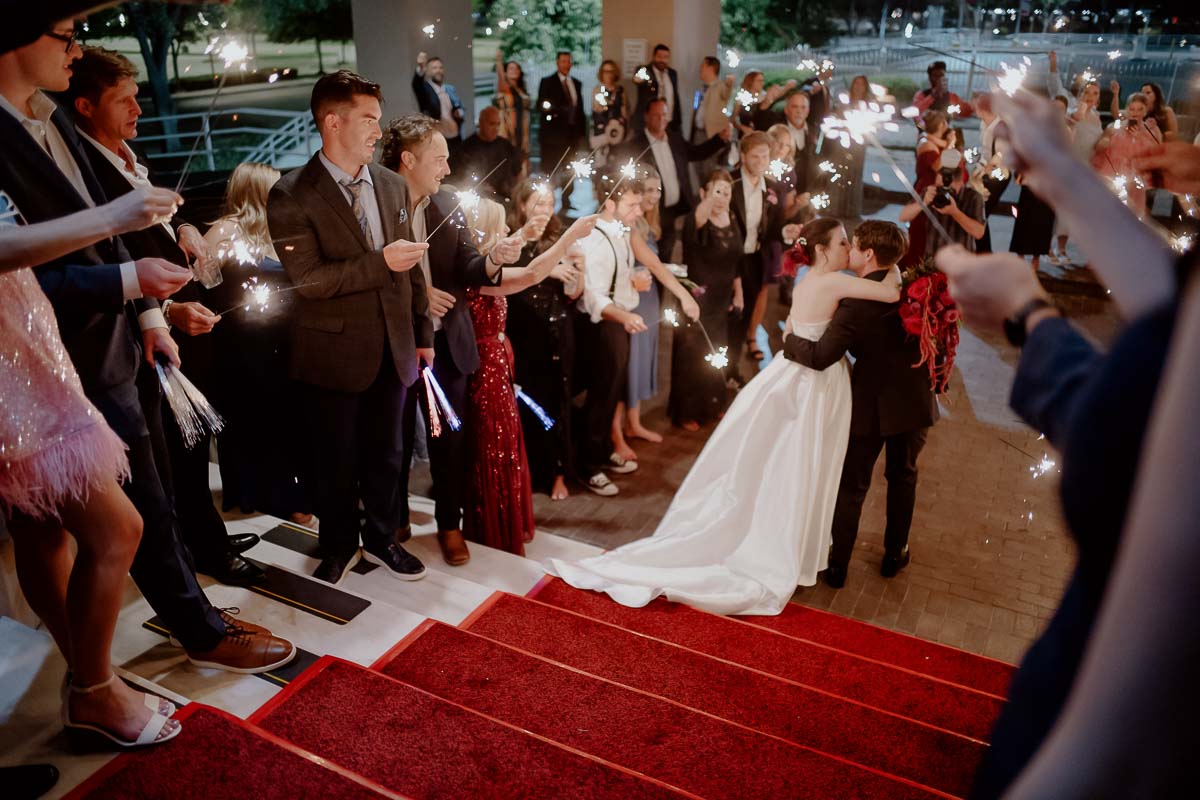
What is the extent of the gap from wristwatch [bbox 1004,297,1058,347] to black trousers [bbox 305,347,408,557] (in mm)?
2483

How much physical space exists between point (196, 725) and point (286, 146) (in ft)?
32.2

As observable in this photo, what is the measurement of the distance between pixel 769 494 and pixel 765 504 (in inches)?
1.9

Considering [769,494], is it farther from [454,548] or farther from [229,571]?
[229,571]

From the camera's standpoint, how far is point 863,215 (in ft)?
36.0

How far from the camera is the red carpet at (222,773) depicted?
1.93m

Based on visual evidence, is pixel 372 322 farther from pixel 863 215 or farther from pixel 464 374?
pixel 863 215

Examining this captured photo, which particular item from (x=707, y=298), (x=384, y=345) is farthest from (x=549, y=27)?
(x=384, y=345)

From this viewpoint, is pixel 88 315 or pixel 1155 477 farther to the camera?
pixel 88 315

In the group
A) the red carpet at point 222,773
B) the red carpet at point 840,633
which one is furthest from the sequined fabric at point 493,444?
the red carpet at point 222,773

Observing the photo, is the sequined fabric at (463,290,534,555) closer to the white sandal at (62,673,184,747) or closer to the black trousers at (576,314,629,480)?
the black trousers at (576,314,629,480)

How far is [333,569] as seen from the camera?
3.30 metres

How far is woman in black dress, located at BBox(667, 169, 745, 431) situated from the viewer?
5.29 metres

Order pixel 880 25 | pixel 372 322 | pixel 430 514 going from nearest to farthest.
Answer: pixel 372 322, pixel 430 514, pixel 880 25

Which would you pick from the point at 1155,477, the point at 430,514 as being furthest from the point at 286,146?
the point at 1155,477
